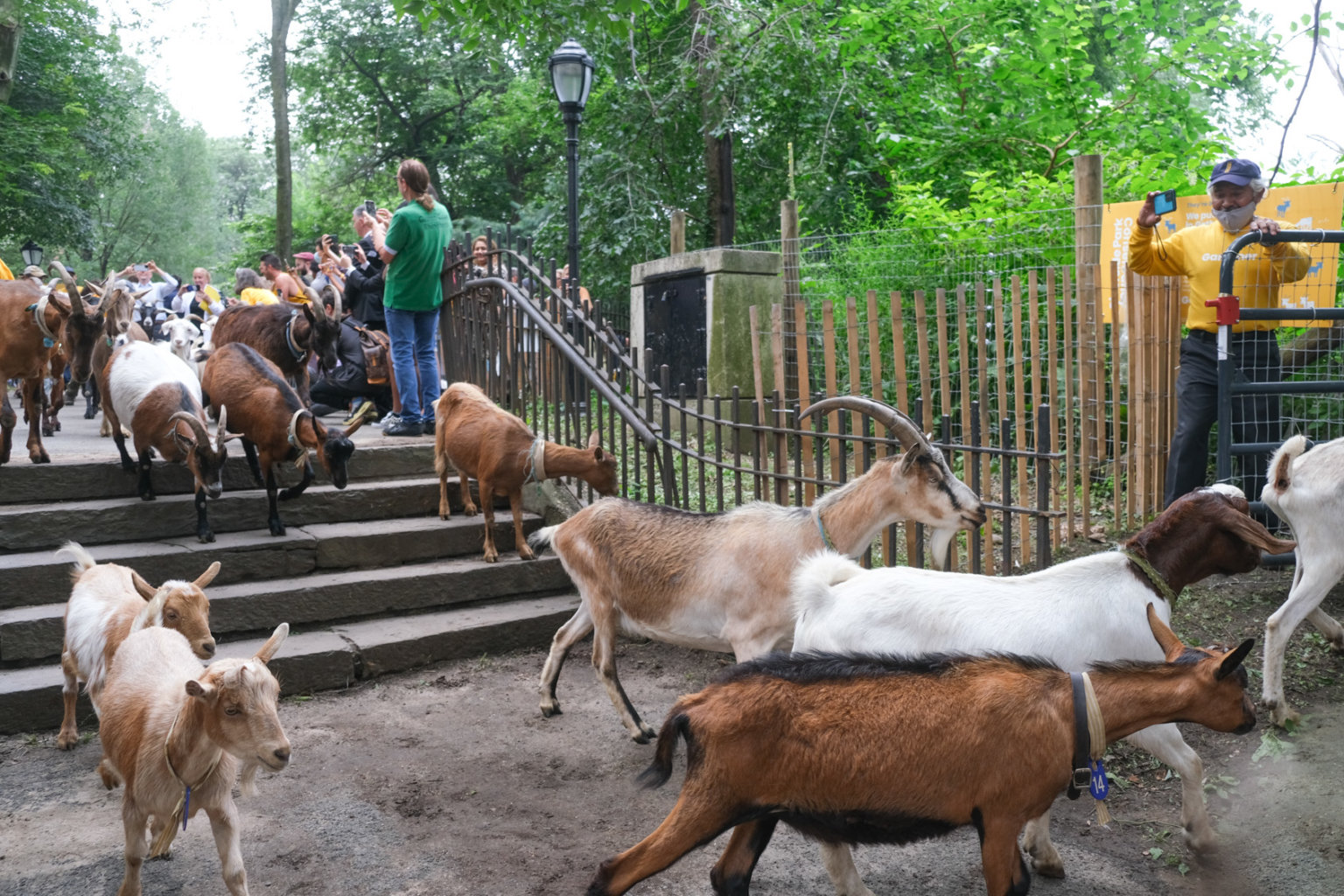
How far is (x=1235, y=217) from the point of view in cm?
554

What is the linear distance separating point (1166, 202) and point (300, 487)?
18.1ft

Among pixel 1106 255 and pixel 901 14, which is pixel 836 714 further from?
pixel 901 14

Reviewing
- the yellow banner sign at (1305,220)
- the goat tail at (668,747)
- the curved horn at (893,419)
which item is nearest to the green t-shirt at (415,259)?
the curved horn at (893,419)

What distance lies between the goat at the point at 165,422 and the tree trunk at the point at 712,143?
1044 centimetres

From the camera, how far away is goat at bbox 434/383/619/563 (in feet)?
21.9

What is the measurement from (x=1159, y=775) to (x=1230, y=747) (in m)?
0.42

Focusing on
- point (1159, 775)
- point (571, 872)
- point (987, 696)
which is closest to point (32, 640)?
point (571, 872)

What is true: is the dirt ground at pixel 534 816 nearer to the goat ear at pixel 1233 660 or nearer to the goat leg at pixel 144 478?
the goat ear at pixel 1233 660

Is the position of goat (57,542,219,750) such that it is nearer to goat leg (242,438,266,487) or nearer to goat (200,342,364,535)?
goat (200,342,364,535)

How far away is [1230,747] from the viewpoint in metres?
4.54

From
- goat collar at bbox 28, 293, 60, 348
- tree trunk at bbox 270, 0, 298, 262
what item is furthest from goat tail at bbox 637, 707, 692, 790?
tree trunk at bbox 270, 0, 298, 262

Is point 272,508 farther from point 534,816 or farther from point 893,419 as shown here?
point 893,419

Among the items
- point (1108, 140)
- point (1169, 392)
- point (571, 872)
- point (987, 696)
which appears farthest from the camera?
point (1108, 140)

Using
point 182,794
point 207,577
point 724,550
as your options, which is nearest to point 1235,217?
point 724,550
